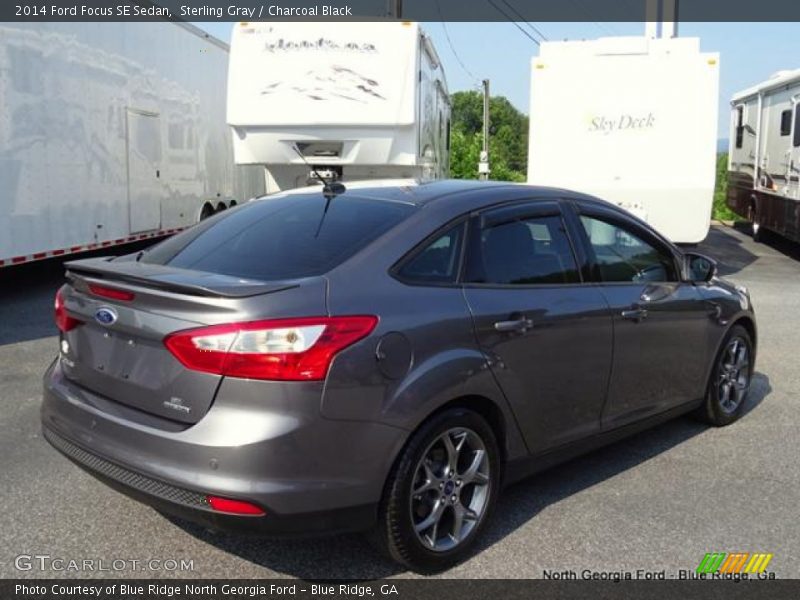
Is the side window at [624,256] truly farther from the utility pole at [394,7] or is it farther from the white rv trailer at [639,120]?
the utility pole at [394,7]

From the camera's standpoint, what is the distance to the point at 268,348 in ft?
9.73

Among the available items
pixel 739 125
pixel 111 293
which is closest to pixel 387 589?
pixel 111 293

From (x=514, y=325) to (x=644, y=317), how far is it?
1.14 meters

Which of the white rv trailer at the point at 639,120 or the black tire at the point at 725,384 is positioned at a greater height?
the white rv trailer at the point at 639,120

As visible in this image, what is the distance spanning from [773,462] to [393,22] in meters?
7.43

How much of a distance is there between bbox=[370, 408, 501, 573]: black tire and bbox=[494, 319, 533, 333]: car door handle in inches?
15.8

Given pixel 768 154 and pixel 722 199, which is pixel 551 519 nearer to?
pixel 768 154

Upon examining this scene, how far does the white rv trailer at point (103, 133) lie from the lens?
28.5ft

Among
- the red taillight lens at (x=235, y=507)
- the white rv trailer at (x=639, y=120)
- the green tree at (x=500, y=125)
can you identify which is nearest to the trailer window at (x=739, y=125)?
the white rv trailer at (x=639, y=120)

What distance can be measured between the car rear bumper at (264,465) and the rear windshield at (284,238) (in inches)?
25.1

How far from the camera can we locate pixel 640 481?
14.7 feet

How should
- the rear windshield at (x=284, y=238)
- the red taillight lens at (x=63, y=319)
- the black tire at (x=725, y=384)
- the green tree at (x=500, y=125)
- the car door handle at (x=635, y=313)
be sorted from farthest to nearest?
the green tree at (x=500, y=125) → the black tire at (x=725, y=384) → the car door handle at (x=635, y=313) → the red taillight lens at (x=63, y=319) → the rear windshield at (x=284, y=238)

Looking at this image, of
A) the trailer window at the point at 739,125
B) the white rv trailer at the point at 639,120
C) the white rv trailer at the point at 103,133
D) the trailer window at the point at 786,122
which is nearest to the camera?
the white rv trailer at the point at 103,133

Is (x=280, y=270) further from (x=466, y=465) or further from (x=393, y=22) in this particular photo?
(x=393, y=22)
